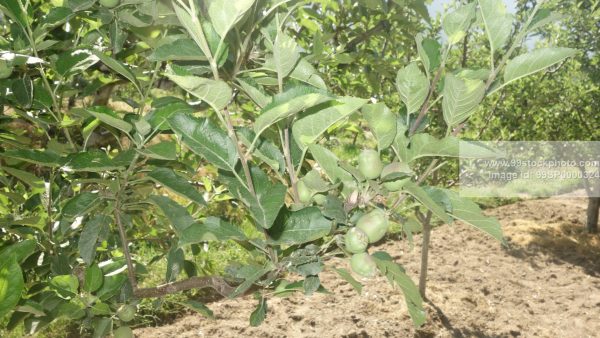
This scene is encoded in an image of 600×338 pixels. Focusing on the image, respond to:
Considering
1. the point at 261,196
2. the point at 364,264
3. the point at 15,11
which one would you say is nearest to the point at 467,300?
the point at 364,264

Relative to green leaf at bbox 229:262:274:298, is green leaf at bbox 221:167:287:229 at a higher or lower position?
higher

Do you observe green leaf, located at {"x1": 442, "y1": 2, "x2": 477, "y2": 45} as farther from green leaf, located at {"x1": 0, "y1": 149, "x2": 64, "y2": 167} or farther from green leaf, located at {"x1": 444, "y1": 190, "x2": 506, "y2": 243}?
green leaf, located at {"x1": 0, "y1": 149, "x2": 64, "y2": 167}

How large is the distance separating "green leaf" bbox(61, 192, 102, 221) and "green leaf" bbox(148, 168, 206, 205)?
21cm

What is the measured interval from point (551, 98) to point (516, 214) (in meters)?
2.13

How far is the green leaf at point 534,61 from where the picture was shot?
78cm

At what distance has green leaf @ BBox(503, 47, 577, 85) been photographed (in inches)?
30.7

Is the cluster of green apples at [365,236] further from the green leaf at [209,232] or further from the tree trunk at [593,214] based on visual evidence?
the tree trunk at [593,214]

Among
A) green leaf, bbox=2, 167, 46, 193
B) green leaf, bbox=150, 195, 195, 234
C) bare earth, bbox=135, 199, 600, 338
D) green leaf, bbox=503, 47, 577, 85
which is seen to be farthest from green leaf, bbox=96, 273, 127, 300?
bare earth, bbox=135, 199, 600, 338

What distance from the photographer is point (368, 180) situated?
786 millimetres

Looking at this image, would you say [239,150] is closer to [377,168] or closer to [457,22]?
[377,168]

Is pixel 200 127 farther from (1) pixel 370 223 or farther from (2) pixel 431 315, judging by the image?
(2) pixel 431 315

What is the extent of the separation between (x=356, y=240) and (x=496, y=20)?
421 mm

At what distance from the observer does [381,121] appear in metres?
0.79

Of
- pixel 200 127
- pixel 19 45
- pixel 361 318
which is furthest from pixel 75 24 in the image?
pixel 361 318
